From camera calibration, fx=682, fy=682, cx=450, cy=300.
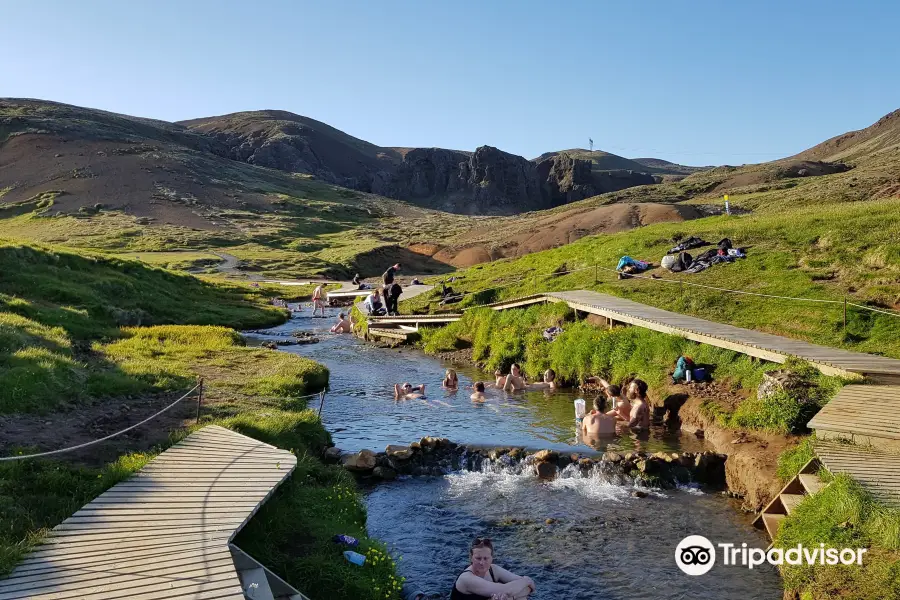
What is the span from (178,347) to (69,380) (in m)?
9.38

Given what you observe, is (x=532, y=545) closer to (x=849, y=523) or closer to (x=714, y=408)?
(x=849, y=523)

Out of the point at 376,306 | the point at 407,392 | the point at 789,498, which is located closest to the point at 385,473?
the point at 407,392

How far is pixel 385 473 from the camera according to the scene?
604 inches

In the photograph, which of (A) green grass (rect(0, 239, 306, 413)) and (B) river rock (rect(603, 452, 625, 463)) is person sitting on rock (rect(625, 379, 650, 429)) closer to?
(B) river rock (rect(603, 452, 625, 463))

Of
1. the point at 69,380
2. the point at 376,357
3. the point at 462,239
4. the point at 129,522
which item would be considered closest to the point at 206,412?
the point at 69,380

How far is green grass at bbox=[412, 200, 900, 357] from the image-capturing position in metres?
19.9

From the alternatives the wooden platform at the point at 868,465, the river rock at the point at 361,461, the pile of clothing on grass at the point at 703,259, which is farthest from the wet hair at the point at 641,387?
the pile of clothing on grass at the point at 703,259

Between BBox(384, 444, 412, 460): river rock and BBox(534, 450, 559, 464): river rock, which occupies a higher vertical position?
BBox(534, 450, 559, 464): river rock

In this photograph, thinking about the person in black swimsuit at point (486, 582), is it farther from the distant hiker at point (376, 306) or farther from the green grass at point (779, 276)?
the distant hiker at point (376, 306)

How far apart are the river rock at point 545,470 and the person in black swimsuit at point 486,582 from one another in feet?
18.0

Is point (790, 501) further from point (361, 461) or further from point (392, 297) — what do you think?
point (392, 297)

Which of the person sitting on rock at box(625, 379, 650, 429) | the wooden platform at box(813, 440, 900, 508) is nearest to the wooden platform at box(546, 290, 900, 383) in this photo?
the person sitting on rock at box(625, 379, 650, 429)

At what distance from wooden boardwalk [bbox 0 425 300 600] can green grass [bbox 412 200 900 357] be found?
51.4ft

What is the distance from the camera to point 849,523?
9.66 meters
